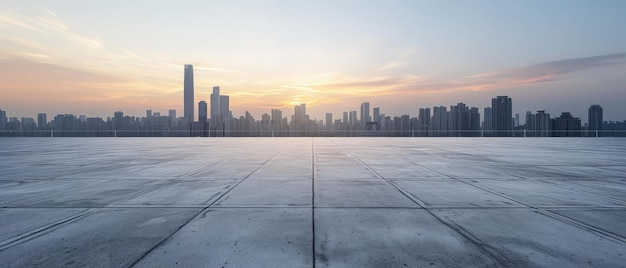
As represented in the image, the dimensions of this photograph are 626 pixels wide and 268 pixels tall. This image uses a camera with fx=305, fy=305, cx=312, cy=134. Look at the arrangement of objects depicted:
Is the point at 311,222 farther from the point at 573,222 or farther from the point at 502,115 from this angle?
the point at 502,115

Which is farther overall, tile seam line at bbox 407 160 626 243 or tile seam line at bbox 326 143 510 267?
tile seam line at bbox 407 160 626 243

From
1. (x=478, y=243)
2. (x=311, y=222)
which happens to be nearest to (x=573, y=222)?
(x=478, y=243)

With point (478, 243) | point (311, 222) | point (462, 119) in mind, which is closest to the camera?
point (478, 243)

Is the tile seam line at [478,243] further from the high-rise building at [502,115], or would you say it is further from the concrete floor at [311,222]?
the high-rise building at [502,115]

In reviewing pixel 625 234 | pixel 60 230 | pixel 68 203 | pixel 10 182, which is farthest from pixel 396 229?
pixel 10 182

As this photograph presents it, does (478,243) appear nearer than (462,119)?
Yes

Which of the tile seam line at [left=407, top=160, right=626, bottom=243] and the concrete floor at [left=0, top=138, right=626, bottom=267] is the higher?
the concrete floor at [left=0, top=138, right=626, bottom=267]

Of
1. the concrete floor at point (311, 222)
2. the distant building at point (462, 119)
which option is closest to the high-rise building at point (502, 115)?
the distant building at point (462, 119)

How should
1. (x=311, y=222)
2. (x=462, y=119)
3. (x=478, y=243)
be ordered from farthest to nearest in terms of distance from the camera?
(x=462, y=119) < (x=311, y=222) < (x=478, y=243)

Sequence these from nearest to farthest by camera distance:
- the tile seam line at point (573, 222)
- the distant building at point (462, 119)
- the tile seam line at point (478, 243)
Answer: the tile seam line at point (478, 243) < the tile seam line at point (573, 222) < the distant building at point (462, 119)

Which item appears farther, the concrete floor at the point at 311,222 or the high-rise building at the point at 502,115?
the high-rise building at the point at 502,115

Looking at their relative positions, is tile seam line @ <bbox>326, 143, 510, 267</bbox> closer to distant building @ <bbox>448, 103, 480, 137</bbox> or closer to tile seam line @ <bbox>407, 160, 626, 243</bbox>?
tile seam line @ <bbox>407, 160, 626, 243</bbox>

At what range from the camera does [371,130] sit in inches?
1827

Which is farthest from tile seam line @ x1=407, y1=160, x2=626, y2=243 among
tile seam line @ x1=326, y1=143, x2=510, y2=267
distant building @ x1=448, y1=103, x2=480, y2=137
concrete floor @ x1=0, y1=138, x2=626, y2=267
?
distant building @ x1=448, y1=103, x2=480, y2=137
